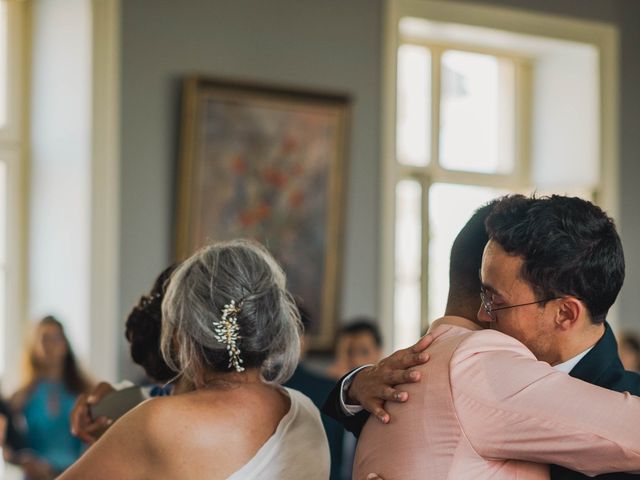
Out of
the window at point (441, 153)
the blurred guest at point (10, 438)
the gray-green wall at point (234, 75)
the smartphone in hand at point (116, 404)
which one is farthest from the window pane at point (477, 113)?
the smartphone in hand at point (116, 404)

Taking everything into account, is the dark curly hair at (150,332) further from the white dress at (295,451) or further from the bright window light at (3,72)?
the bright window light at (3,72)

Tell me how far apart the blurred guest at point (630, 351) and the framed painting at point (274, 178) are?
2170 millimetres

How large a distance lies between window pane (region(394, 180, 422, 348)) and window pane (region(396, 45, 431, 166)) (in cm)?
32

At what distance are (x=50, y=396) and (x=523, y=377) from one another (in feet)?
16.0

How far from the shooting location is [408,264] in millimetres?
8664

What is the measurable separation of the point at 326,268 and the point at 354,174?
70 cm

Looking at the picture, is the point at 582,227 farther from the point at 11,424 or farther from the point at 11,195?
the point at 11,195

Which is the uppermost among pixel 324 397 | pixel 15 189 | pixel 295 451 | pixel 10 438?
pixel 15 189

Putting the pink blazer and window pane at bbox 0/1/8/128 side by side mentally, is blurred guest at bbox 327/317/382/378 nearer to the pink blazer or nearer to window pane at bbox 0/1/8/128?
window pane at bbox 0/1/8/128

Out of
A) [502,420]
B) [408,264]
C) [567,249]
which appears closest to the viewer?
[502,420]

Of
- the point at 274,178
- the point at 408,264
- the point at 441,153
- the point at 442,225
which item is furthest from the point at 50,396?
the point at 441,153

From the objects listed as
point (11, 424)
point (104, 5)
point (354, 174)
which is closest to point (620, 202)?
point (354, 174)

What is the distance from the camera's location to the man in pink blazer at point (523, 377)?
2.21 metres

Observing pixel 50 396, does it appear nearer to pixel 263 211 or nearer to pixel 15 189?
pixel 15 189
